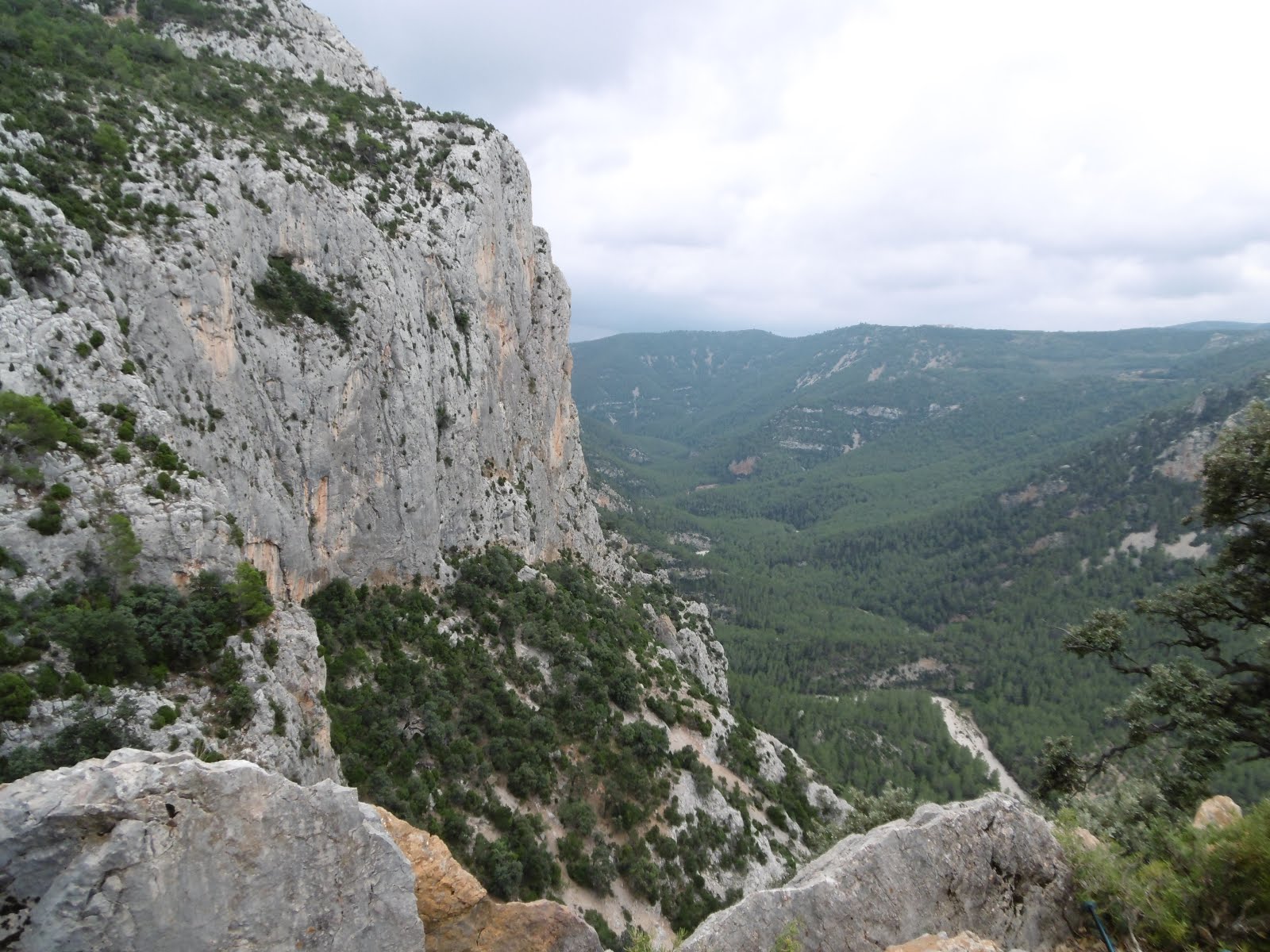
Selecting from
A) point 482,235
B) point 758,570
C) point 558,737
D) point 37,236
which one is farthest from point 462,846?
point 758,570

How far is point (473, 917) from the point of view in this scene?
10.3m

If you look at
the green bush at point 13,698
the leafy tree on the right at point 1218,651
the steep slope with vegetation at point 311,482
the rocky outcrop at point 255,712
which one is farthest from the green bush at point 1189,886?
the green bush at point 13,698

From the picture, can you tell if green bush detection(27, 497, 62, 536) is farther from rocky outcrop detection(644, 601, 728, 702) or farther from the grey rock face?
rocky outcrop detection(644, 601, 728, 702)

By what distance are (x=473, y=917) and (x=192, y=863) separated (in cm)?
438

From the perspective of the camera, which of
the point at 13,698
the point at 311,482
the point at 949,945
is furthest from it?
the point at 311,482

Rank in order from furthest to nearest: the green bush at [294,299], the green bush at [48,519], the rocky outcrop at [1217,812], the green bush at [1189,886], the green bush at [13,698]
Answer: the green bush at [294,299] → the green bush at [48,519] → the green bush at [13,698] → the rocky outcrop at [1217,812] → the green bush at [1189,886]

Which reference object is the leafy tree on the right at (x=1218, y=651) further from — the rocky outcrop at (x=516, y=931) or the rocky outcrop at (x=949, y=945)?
the rocky outcrop at (x=516, y=931)

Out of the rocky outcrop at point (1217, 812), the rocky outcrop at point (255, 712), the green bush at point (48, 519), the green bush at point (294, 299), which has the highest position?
the green bush at point (294, 299)

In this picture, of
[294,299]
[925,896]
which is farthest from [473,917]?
[294,299]

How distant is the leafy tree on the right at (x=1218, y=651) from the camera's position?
12812 millimetres

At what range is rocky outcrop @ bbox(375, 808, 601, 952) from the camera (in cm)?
993

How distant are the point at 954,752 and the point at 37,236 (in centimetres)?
11482

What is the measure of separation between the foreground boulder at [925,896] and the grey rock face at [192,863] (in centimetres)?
499

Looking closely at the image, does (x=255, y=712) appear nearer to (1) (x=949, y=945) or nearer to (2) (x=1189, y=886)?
(1) (x=949, y=945)
